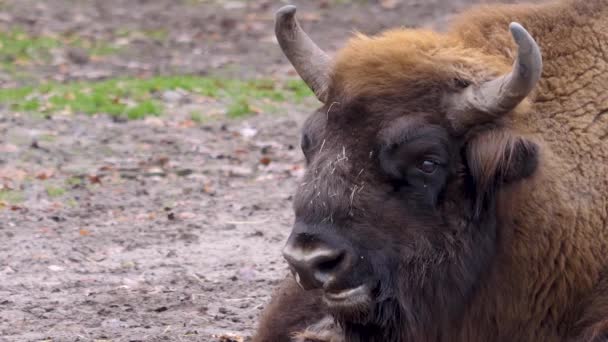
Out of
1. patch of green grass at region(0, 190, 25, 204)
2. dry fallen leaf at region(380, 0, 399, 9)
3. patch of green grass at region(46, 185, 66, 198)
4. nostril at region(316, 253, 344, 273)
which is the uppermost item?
nostril at region(316, 253, 344, 273)

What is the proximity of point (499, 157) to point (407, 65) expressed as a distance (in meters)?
0.63

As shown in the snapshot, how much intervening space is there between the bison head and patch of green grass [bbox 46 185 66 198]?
461 cm

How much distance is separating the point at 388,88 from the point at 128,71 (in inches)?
389

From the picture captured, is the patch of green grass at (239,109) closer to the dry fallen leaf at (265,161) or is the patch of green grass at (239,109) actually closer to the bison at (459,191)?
the dry fallen leaf at (265,161)

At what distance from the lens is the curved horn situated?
18.7ft

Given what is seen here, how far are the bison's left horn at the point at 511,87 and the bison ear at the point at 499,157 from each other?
0.11 meters

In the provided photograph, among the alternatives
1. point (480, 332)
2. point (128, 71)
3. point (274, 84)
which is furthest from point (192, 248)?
point (128, 71)

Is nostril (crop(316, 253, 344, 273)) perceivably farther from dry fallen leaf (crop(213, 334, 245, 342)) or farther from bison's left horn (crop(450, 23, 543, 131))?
dry fallen leaf (crop(213, 334, 245, 342))

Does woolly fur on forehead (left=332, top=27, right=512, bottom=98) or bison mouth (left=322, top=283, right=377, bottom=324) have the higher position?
woolly fur on forehead (left=332, top=27, right=512, bottom=98)

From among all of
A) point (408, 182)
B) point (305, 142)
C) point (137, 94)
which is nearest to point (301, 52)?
point (305, 142)

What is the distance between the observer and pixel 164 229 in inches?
340

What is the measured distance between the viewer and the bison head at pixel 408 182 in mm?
4961

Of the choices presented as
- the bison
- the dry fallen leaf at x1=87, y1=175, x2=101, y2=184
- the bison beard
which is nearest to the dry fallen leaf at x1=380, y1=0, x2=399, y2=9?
the dry fallen leaf at x1=87, y1=175, x2=101, y2=184

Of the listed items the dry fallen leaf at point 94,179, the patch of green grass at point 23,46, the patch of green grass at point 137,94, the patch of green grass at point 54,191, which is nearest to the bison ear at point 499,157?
the patch of green grass at point 54,191
